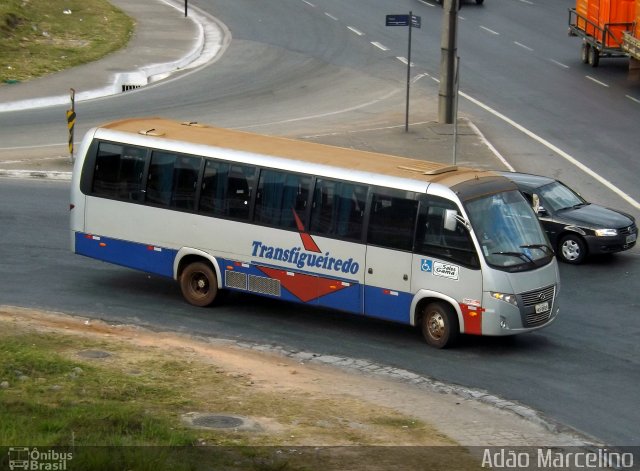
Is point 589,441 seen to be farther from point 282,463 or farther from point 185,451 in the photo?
point 185,451

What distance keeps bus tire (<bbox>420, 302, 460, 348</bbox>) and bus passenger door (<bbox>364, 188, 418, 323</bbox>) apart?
289 millimetres

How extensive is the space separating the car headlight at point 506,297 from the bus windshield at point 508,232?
0.37 m

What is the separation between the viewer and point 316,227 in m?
17.5

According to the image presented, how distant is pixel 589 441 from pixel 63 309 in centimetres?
851

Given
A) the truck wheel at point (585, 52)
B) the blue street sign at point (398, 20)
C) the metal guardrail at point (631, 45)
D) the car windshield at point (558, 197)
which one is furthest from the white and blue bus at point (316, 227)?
the truck wheel at point (585, 52)

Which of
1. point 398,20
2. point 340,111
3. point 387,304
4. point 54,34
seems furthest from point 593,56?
point 387,304

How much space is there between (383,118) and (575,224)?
1435 cm

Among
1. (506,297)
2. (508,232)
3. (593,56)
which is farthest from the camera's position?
(593,56)

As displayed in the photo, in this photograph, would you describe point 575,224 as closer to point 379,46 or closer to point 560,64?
point 560,64

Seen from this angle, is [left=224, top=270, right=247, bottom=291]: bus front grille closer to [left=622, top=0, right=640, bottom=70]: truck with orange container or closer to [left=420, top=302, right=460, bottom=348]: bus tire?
[left=420, top=302, right=460, bottom=348]: bus tire

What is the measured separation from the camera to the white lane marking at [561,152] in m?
27.4

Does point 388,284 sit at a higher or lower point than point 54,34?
higher

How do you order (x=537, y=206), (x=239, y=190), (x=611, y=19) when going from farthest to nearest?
(x=611, y=19) → (x=537, y=206) → (x=239, y=190)

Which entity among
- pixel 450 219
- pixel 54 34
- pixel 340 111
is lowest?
pixel 340 111
